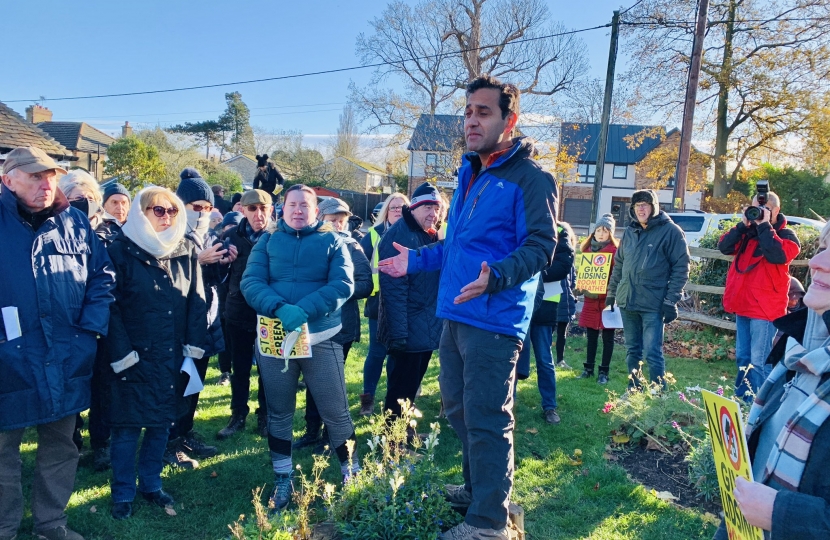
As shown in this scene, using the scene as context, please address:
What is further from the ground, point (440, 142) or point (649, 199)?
point (440, 142)

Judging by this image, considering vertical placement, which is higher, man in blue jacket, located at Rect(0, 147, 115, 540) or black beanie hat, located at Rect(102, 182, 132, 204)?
black beanie hat, located at Rect(102, 182, 132, 204)

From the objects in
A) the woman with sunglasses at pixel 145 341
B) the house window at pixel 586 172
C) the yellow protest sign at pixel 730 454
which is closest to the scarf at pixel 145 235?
the woman with sunglasses at pixel 145 341

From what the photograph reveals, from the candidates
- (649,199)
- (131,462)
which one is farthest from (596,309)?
(131,462)

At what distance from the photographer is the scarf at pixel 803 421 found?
4.83 feet

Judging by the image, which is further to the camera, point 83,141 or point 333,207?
point 83,141

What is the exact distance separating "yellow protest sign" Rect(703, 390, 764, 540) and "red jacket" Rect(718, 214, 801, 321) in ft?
15.9

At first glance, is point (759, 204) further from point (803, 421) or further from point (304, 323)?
point (803, 421)

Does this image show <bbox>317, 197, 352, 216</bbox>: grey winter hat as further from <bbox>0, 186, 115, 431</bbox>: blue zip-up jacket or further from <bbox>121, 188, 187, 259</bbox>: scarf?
<bbox>0, 186, 115, 431</bbox>: blue zip-up jacket

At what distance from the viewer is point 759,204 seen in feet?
19.3

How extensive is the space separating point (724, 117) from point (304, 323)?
26894 mm

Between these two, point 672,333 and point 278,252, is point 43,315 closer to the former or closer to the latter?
point 278,252

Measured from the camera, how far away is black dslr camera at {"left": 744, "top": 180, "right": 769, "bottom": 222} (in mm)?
5789

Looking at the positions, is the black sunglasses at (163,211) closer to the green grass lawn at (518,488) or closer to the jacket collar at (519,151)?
the green grass lawn at (518,488)

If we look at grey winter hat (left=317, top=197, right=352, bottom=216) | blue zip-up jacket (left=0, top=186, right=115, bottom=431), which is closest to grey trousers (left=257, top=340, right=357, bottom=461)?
blue zip-up jacket (left=0, top=186, right=115, bottom=431)
